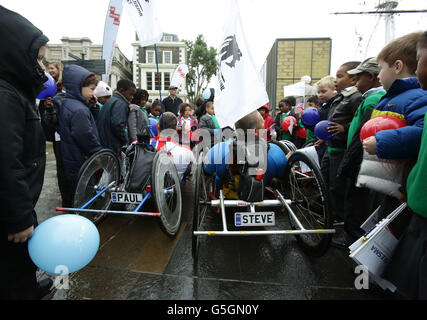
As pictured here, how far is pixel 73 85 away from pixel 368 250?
3.53m

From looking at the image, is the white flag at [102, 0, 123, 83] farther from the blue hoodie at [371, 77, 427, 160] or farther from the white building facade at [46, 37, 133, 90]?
the white building facade at [46, 37, 133, 90]

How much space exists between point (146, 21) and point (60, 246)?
13.5ft

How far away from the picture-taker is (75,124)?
9.25ft

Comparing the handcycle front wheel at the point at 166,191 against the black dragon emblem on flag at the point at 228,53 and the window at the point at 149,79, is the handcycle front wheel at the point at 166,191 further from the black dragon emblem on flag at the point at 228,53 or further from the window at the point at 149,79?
the window at the point at 149,79

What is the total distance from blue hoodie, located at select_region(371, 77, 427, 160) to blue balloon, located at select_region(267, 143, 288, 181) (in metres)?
1.15

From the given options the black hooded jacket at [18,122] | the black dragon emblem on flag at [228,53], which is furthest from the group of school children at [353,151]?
the black dragon emblem on flag at [228,53]

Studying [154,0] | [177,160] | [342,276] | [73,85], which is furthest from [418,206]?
[154,0]

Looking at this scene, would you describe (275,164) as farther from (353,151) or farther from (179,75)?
(179,75)

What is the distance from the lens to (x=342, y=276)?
212 cm

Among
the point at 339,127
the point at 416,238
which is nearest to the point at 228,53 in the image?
the point at 339,127

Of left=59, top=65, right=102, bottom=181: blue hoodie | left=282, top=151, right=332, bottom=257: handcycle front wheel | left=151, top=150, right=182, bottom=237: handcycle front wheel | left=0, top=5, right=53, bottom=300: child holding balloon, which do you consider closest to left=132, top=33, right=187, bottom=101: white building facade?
left=59, top=65, right=102, bottom=181: blue hoodie

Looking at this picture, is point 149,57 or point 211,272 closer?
point 211,272

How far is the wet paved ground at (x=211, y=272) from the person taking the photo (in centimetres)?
187
